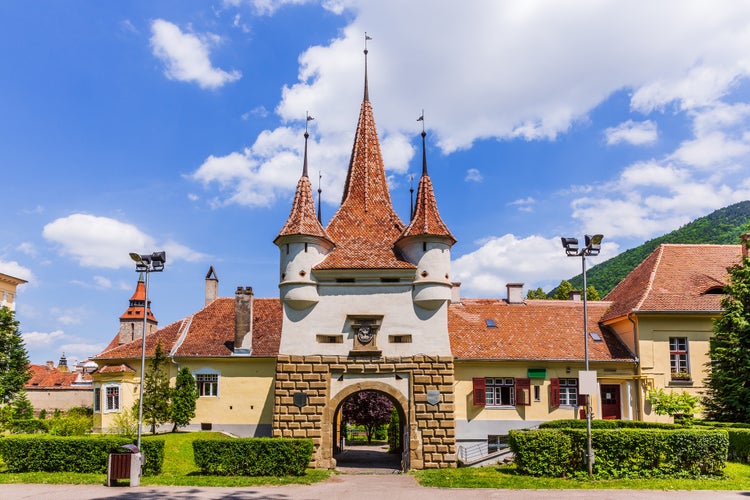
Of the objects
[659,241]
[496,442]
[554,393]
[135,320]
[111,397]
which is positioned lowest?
[496,442]

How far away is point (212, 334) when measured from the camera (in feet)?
112

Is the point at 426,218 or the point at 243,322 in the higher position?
the point at 426,218

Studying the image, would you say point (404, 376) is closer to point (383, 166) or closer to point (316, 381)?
point (316, 381)

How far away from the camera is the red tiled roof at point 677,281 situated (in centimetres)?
3062

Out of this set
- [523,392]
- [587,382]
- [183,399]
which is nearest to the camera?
[587,382]

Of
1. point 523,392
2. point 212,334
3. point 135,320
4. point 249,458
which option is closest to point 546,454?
point 523,392

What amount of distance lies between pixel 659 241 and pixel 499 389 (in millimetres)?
48667

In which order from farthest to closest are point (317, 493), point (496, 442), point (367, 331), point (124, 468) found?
point (496, 442) < point (367, 331) < point (124, 468) < point (317, 493)

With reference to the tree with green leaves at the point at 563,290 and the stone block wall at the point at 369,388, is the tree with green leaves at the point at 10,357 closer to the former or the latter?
the stone block wall at the point at 369,388

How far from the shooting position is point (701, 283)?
31.8 metres

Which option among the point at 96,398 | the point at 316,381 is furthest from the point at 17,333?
the point at 316,381

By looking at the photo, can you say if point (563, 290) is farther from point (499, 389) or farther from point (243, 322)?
point (243, 322)

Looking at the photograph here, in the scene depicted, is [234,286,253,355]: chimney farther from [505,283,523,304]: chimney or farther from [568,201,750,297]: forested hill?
[568,201,750,297]: forested hill

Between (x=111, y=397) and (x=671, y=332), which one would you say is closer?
(x=671, y=332)
